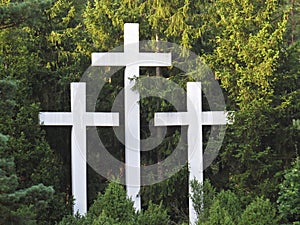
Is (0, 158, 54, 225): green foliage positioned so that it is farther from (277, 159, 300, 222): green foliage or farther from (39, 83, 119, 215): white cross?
(277, 159, 300, 222): green foliage

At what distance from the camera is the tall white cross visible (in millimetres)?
8922

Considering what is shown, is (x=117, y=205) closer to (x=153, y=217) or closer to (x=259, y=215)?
(x=153, y=217)

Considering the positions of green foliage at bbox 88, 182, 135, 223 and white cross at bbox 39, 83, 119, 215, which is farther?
white cross at bbox 39, 83, 119, 215

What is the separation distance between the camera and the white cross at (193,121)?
29.4 ft

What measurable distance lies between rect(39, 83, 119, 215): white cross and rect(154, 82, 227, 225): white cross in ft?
2.26

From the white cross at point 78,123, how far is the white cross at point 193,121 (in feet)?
→ 2.26

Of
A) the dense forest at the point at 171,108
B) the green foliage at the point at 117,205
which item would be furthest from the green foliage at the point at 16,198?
the green foliage at the point at 117,205

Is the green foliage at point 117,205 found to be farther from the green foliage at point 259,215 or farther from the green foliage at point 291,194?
the green foliage at point 291,194

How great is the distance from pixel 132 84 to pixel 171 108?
2.99 feet

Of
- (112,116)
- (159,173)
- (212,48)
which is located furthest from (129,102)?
(212,48)

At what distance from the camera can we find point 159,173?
31.9ft

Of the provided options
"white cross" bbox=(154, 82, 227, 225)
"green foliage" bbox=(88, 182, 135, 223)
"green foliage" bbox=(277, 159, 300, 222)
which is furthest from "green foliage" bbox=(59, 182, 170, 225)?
"green foliage" bbox=(277, 159, 300, 222)

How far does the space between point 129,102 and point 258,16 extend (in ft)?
6.63

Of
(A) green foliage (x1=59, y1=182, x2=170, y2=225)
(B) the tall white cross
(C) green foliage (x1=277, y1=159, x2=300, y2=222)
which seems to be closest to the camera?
(C) green foliage (x1=277, y1=159, x2=300, y2=222)
